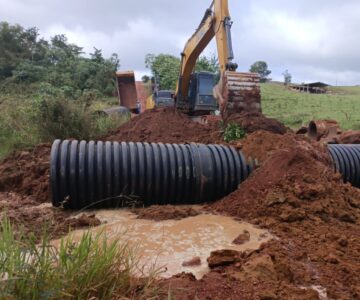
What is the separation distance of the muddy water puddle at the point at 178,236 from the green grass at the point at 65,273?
757 mm

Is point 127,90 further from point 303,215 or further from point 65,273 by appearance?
point 65,273

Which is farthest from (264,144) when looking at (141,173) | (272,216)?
(141,173)

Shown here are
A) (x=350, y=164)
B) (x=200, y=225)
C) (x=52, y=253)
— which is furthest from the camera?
(x=350, y=164)

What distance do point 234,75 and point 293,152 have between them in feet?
7.74

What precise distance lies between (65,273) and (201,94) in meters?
10.3

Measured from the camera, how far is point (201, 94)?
1213cm

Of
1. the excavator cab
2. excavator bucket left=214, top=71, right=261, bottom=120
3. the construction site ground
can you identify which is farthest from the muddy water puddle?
the excavator cab

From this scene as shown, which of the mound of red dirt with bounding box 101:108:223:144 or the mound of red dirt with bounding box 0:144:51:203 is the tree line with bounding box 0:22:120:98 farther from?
the mound of red dirt with bounding box 0:144:51:203

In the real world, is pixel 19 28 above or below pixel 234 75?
above

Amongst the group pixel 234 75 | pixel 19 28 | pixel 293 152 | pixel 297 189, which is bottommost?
pixel 297 189

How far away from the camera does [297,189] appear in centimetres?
468

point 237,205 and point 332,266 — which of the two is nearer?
point 332,266

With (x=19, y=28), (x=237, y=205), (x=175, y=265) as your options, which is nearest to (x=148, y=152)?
(x=237, y=205)

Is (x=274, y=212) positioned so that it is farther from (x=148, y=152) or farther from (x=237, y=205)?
(x=148, y=152)
